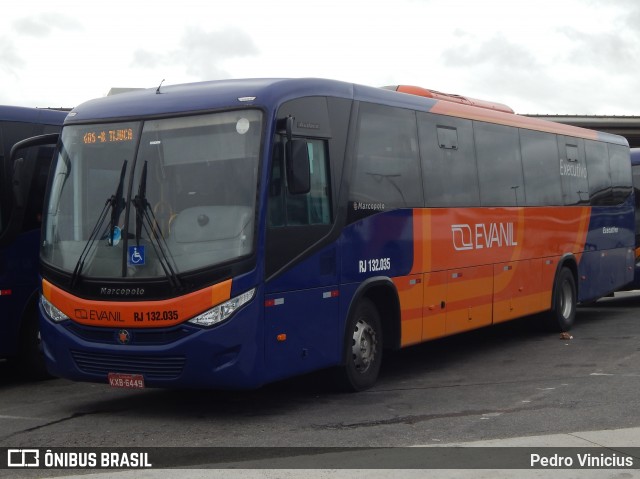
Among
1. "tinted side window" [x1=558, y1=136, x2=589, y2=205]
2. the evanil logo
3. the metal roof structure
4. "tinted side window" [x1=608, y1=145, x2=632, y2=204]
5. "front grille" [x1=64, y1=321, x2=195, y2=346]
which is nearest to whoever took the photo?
"front grille" [x1=64, y1=321, x2=195, y2=346]

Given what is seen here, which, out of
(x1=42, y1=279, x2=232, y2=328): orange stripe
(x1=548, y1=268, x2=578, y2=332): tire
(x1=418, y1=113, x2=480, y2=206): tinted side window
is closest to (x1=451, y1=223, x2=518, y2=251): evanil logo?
(x1=418, y1=113, x2=480, y2=206): tinted side window

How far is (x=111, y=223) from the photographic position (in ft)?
31.6

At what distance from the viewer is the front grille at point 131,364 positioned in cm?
925

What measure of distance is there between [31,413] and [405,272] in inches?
165

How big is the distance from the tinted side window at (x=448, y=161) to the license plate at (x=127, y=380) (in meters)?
4.39

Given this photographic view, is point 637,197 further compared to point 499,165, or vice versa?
point 637,197

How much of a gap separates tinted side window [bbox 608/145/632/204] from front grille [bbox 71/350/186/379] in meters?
12.0

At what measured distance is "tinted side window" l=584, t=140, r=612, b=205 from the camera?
18109mm

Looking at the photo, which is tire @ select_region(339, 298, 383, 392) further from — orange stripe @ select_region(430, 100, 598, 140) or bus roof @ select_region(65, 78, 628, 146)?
orange stripe @ select_region(430, 100, 598, 140)

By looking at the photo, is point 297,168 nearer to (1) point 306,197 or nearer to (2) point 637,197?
(1) point 306,197

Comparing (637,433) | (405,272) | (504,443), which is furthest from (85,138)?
(637,433)

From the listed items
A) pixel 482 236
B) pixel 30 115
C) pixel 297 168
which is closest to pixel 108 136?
pixel 297 168

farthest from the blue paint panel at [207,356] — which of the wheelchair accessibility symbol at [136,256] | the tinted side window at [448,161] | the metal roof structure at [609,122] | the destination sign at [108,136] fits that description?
the metal roof structure at [609,122]

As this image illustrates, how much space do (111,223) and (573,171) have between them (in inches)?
385
